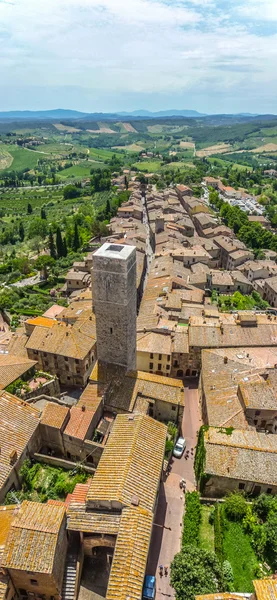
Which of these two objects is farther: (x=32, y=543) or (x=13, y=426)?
(x=13, y=426)

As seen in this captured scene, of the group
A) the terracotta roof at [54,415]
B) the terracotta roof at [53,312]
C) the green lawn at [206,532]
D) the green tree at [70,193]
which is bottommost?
the green lawn at [206,532]

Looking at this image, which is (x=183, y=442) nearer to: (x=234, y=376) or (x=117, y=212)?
(x=234, y=376)

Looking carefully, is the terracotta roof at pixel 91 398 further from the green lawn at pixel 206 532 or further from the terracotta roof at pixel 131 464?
the green lawn at pixel 206 532

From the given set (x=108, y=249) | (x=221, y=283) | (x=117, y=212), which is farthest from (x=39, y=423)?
(x=117, y=212)

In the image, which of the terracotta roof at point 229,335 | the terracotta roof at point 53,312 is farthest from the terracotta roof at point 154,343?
the terracotta roof at point 53,312

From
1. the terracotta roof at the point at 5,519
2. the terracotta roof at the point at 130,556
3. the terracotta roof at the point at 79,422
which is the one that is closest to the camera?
the terracotta roof at the point at 130,556

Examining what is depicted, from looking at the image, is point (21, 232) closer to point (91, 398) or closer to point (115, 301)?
point (115, 301)

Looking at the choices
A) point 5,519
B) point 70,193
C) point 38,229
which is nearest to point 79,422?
point 5,519
